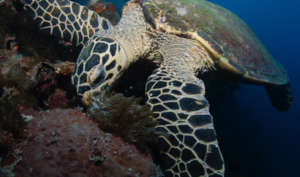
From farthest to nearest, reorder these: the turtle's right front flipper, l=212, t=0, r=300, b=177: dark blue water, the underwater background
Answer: l=212, t=0, r=300, b=177: dark blue water
the underwater background
the turtle's right front flipper

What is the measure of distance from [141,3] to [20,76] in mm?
2561

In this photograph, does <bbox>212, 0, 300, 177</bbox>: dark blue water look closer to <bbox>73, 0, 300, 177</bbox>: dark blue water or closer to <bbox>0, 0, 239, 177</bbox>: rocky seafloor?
<bbox>73, 0, 300, 177</bbox>: dark blue water

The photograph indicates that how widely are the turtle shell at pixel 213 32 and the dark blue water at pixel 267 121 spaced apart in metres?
2.78

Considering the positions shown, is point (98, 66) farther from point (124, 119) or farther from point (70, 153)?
point (70, 153)

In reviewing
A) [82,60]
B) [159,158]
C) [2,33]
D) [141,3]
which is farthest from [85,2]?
[159,158]

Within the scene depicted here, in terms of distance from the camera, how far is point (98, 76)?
1.98m

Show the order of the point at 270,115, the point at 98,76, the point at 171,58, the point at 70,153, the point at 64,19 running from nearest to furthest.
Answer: the point at 70,153 → the point at 98,76 → the point at 171,58 → the point at 64,19 → the point at 270,115

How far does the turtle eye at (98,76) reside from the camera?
1.95 m

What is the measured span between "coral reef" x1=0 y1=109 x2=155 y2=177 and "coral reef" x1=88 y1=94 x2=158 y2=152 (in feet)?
0.27

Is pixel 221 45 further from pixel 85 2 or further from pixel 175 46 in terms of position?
pixel 85 2

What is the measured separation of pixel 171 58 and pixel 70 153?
2124mm

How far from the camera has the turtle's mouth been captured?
9.41 feet

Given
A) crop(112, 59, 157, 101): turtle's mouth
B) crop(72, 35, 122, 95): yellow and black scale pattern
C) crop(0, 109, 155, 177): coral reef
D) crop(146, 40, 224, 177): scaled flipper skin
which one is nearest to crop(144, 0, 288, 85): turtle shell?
crop(112, 59, 157, 101): turtle's mouth

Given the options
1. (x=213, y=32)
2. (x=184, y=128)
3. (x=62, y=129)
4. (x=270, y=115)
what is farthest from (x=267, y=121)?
(x=62, y=129)
